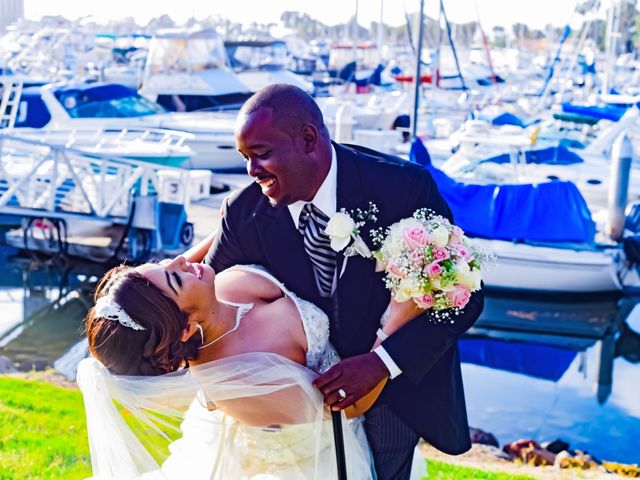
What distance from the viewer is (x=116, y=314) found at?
9.62 ft

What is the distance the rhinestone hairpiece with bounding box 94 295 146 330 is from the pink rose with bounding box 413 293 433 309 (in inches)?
35.8

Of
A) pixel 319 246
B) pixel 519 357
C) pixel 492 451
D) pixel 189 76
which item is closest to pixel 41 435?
pixel 319 246

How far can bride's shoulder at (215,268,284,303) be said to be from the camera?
331cm

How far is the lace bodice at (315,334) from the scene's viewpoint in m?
3.17

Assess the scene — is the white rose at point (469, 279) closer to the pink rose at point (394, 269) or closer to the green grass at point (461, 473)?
the pink rose at point (394, 269)

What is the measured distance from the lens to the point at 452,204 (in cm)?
1431

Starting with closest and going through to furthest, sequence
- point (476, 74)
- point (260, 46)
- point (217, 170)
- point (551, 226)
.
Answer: point (551, 226)
point (217, 170)
point (260, 46)
point (476, 74)

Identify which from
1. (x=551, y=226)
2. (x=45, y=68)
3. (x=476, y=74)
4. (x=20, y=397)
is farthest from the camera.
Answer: (x=476, y=74)

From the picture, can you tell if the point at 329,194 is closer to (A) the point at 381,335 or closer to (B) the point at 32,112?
(A) the point at 381,335

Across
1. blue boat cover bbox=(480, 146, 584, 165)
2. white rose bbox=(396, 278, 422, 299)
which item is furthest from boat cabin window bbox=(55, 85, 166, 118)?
white rose bbox=(396, 278, 422, 299)

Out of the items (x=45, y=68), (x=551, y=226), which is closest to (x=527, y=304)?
(x=551, y=226)

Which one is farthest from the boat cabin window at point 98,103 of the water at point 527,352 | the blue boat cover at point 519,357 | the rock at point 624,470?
the rock at point 624,470

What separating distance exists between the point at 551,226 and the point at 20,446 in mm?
10454

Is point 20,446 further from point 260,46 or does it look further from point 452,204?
point 260,46
